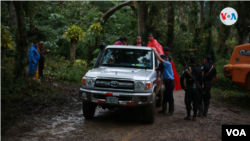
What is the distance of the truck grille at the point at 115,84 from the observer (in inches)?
252

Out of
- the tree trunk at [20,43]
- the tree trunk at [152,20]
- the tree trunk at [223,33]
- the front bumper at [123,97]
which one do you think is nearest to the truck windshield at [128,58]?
the front bumper at [123,97]

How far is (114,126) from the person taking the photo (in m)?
6.66

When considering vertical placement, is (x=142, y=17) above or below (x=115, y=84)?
above

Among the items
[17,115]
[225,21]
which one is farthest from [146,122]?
[225,21]

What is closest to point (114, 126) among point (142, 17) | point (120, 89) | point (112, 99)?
point (112, 99)

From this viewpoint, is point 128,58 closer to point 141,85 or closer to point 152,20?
point 141,85

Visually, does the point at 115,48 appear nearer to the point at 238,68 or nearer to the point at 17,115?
the point at 17,115

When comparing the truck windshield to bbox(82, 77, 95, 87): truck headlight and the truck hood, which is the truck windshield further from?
bbox(82, 77, 95, 87): truck headlight

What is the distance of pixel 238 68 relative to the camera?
9.23 m

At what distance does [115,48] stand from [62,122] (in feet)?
8.54

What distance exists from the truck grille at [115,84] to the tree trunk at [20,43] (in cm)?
476

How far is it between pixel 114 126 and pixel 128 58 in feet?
6.70

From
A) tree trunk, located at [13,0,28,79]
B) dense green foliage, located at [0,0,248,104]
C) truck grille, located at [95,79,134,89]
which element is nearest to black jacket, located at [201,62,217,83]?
truck grille, located at [95,79,134,89]

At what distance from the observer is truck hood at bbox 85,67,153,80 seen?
645 centimetres
